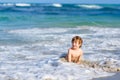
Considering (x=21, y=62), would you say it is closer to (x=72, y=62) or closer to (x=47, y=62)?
(x=47, y=62)

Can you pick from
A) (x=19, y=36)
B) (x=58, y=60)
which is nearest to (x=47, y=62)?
(x=58, y=60)

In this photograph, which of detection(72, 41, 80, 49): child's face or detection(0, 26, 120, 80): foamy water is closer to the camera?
detection(0, 26, 120, 80): foamy water

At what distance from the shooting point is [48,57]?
30.6 ft

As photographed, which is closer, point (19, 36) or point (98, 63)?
point (98, 63)

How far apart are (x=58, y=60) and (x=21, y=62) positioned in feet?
2.83

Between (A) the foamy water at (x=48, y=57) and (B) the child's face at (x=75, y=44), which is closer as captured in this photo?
(A) the foamy water at (x=48, y=57)

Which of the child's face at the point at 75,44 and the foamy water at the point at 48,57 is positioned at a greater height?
the child's face at the point at 75,44

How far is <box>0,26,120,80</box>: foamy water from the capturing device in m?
7.32

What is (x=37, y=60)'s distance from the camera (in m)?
8.90

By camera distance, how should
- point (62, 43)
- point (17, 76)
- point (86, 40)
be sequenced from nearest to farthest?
point (17, 76)
point (62, 43)
point (86, 40)

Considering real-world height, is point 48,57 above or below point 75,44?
below

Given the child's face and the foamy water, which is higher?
the child's face

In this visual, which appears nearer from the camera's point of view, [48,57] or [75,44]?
[75,44]

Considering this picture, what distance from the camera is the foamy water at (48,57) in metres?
7.32
